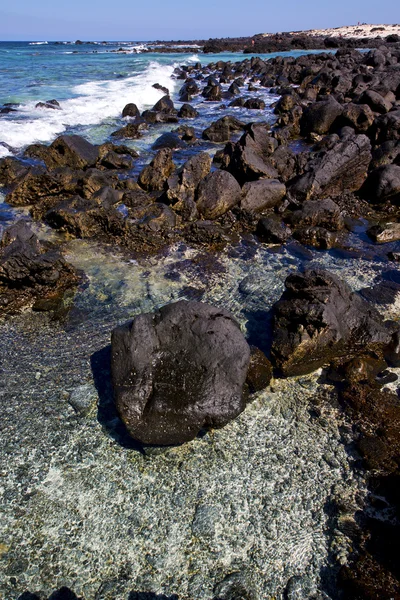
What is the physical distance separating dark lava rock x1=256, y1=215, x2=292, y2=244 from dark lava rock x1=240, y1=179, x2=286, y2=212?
0.76 m

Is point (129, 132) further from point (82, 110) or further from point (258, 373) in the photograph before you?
point (258, 373)

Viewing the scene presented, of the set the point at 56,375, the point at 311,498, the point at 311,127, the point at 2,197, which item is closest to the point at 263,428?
the point at 311,498

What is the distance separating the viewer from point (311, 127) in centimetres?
1534

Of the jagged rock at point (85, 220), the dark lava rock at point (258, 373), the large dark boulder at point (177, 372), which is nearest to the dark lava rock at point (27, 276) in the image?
the jagged rock at point (85, 220)

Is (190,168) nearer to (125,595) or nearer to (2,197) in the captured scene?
(2,197)

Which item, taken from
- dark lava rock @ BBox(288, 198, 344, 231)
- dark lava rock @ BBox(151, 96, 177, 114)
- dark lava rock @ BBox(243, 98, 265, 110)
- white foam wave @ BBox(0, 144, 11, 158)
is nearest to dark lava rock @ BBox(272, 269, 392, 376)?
dark lava rock @ BBox(288, 198, 344, 231)

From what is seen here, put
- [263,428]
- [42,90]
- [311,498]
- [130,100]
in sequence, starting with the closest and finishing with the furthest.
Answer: [311,498]
[263,428]
[130,100]
[42,90]

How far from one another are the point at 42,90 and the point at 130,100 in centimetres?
643

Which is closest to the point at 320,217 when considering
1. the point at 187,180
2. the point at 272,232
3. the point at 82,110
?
the point at 272,232

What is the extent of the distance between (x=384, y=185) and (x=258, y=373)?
7054mm

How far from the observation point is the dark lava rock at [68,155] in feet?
37.6

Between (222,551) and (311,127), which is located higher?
(311,127)

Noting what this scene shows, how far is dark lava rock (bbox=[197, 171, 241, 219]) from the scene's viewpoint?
8984mm

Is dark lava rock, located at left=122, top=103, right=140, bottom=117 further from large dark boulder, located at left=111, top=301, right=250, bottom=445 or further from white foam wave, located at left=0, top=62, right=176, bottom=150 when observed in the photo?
large dark boulder, located at left=111, top=301, right=250, bottom=445
